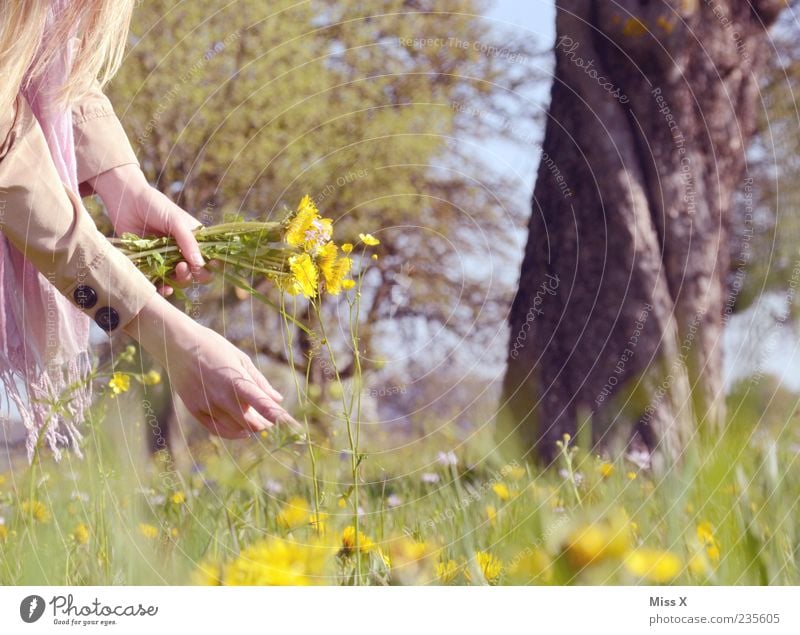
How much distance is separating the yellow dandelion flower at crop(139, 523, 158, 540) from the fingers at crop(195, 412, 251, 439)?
14 centimetres

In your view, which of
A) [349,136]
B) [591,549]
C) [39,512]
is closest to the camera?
[591,549]

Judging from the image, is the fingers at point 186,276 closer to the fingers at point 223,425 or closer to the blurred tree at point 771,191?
the fingers at point 223,425

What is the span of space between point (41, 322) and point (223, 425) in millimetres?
271

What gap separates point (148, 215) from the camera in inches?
42.6

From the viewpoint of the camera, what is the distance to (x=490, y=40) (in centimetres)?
171

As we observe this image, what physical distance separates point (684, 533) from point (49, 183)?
820 millimetres

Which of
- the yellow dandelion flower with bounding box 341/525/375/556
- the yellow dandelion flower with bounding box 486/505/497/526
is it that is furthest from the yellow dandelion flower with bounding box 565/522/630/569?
the yellow dandelion flower with bounding box 486/505/497/526

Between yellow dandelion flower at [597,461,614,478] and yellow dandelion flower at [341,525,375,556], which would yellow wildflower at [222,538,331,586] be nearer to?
yellow dandelion flower at [341,525,375,556]

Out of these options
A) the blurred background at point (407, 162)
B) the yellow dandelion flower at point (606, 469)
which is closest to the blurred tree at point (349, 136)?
the blurred background at point (407, 162)

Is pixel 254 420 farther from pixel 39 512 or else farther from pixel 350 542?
pixel 39 512

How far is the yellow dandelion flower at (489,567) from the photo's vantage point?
0.95 m

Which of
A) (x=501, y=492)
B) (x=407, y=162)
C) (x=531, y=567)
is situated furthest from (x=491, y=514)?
(x=407, y=162)

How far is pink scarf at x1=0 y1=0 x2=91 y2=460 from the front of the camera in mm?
1015

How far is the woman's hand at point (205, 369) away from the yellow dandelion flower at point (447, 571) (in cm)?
23
